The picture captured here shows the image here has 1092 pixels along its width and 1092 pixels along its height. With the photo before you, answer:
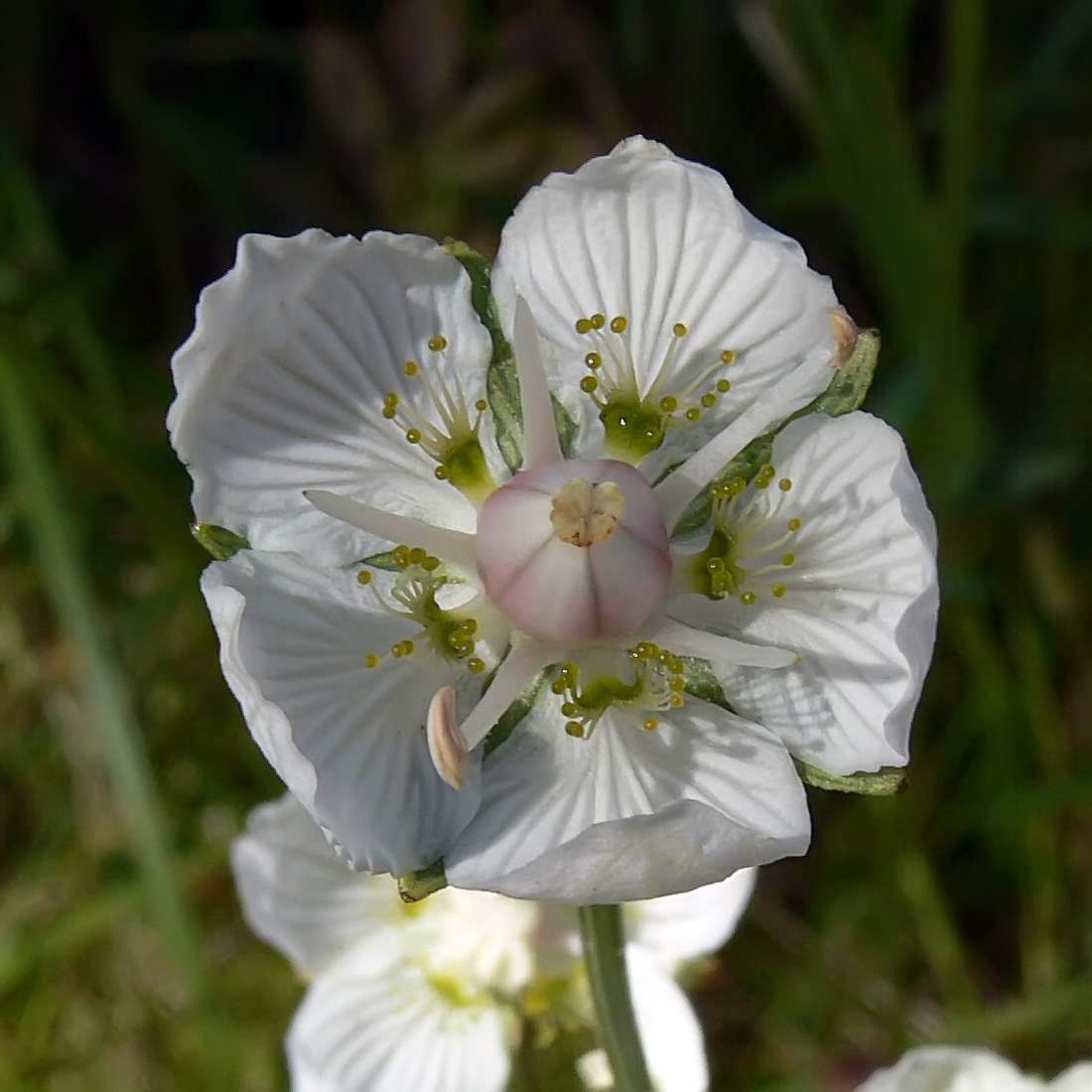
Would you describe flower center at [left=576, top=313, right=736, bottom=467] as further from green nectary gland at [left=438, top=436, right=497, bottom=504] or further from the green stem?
the green stem

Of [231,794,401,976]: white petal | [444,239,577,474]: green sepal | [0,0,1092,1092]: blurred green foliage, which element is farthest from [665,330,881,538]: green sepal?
[0,0,1092,1092]: blurred green foliage

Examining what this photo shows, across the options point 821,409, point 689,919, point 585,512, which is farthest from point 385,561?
point 689,919

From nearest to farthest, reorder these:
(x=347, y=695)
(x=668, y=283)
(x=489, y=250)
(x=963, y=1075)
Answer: (x=347, y=695)
(x=668, y=283)
(x=963, y=1075)
(x=489, y=250)

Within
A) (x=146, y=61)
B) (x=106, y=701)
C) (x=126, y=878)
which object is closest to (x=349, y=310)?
(x=106, y=701)

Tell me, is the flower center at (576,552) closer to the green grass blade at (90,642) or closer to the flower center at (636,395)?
the flower center at (636,395)

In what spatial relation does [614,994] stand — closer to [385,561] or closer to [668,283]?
[385,561]

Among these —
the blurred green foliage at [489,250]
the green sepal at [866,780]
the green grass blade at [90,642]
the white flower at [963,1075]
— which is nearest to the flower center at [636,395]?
the green sepal at [866,780]

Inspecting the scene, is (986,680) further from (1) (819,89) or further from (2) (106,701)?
(2) (106,701)
